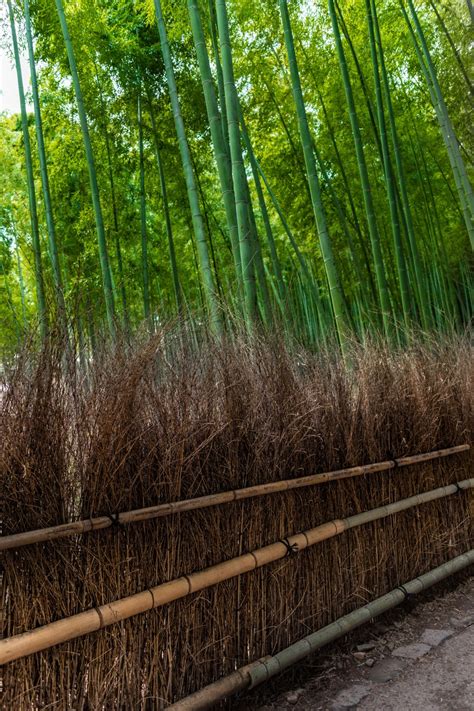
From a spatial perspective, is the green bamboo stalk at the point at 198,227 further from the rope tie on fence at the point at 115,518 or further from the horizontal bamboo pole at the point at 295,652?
the horizontal bamboo pole at the point at 295,652

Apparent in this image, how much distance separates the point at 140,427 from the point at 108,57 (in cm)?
674

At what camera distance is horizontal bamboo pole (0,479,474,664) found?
149 centimetres

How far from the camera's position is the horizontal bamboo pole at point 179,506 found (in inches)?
59.6

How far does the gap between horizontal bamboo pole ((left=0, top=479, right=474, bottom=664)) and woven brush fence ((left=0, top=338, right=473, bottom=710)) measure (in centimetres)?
4

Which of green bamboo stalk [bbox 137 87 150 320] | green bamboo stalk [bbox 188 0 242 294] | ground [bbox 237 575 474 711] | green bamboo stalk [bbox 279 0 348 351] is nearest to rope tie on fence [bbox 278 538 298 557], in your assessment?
ground [bbox 237 575 474 711]

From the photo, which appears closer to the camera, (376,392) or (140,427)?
(140,427)

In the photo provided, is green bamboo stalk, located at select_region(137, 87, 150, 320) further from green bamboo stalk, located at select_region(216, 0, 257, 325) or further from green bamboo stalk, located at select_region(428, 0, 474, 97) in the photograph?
green bamboo stalk, located at select_region(216, 0, 257, 325)

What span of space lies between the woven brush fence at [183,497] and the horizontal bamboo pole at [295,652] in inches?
1.9

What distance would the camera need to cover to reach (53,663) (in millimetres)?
1571

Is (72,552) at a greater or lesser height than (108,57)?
lesser

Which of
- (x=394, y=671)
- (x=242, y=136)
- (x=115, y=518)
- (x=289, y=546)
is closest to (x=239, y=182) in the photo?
(x=289, y=546)

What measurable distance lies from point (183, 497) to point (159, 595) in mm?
297

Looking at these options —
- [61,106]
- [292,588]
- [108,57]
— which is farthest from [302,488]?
[61,106]

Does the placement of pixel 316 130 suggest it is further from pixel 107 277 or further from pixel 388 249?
pixel 107 277
